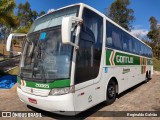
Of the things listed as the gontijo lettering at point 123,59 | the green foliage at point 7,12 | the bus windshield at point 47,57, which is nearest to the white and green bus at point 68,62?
the bus windshield at point 47,57

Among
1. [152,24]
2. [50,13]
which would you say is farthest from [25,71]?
[152,24]

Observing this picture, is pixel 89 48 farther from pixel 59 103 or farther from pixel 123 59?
pixel 123 59

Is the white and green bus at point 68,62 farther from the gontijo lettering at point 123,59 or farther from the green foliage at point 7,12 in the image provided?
the green foliage at point 7,12

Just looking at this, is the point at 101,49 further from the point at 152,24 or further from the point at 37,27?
the point at 152,24

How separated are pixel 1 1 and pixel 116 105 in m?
10.7

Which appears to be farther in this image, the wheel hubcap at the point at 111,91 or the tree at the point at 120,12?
the tree at the point at 120,12

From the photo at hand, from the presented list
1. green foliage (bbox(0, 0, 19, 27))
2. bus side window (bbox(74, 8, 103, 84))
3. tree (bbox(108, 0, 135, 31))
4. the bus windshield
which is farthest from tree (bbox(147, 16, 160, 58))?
the bus windshield

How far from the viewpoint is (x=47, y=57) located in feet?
16.0

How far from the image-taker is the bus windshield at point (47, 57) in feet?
15.2

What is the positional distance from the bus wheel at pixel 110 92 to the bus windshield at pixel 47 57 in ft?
8.40

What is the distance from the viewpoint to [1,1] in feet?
40.8

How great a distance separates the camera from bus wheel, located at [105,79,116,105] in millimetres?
6504

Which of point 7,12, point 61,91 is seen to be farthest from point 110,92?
point 7,12

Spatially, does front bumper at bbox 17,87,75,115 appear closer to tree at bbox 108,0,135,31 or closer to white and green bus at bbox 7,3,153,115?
white and green bus at bbox 7,3,153,115
